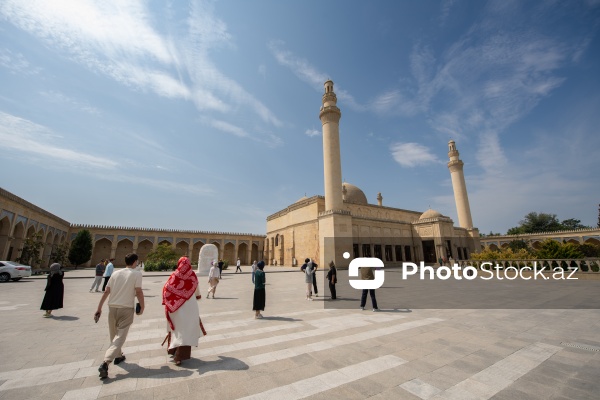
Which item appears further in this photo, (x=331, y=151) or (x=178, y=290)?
(x=331, y=151)

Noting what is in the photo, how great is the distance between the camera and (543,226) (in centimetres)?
5594

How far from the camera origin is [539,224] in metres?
56.5

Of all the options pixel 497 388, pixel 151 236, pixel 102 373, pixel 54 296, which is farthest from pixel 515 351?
pixel 151 236

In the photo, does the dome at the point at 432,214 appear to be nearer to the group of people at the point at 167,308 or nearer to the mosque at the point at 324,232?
the mosque at the point at 324,232

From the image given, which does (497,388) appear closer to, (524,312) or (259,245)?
(524,312)

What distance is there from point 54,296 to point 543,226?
248 feet

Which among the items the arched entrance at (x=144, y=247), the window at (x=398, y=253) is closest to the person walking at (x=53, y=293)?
the arched entrance at (x=144, y=247)

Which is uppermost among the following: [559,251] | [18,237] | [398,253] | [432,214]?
[432,214]

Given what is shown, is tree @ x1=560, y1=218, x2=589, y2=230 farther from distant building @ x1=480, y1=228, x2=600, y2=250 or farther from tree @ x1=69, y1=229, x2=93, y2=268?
tree @ x1=69, y1=229, x2=93, y2=268

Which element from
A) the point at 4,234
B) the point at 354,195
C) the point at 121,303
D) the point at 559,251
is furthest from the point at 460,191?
the point at 4,234

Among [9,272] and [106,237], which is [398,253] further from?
[106,237]

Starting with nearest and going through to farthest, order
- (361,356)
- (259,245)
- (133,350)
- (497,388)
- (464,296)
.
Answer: (497,388) → (361,356) → (133,350) → (464,296) → (259,245)

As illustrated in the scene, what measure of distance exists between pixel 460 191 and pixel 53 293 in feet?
155

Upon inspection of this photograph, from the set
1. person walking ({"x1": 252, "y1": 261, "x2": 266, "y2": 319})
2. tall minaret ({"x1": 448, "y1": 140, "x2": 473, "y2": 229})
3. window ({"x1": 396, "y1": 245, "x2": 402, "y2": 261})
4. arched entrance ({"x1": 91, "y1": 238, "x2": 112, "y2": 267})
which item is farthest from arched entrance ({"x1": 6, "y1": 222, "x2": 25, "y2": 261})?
tall minaret ({"x1": 448, "y1": 140, "x2": 473, "y2": 229})
